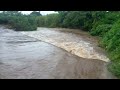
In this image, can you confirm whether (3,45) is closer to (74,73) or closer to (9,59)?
(9,59)

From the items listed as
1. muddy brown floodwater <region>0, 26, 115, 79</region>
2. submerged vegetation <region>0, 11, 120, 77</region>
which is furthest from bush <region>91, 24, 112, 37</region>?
muddy brown floodwater <region>0, 26, 115, 79</region>

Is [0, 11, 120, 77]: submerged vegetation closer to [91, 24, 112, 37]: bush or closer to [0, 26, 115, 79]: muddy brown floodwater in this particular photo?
[91, 24, 112, 37]: bush

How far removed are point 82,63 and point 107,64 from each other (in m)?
1.00

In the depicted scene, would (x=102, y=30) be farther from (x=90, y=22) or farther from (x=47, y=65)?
(x=47, y=65)

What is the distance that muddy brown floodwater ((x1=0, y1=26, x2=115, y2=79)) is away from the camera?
7.80m

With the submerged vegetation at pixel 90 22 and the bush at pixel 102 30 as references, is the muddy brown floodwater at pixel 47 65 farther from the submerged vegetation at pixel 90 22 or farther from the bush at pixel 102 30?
the bush at pixel 102 30

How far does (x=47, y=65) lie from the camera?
908 centimetres

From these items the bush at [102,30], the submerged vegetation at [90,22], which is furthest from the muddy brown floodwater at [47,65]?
the bush at [102,30]

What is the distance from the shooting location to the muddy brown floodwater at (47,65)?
780 cm

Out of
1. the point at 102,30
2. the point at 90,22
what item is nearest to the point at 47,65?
the point at 102,30
